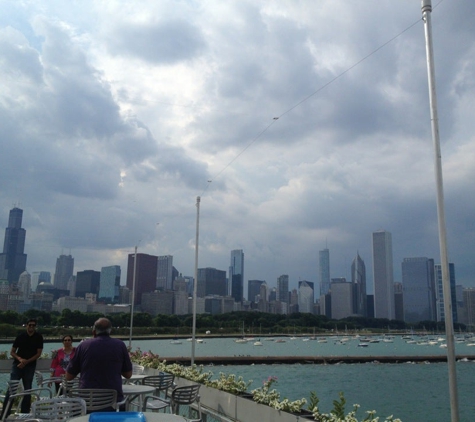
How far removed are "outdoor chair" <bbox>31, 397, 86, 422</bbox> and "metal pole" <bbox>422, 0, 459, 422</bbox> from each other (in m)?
3.97

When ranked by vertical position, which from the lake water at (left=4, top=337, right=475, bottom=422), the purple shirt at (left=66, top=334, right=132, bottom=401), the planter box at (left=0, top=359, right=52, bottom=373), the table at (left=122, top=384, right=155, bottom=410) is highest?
the purple shirt at (left=66, top=334, right=132, bottom=401)

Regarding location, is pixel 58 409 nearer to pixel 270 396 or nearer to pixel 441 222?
pixel 270 396

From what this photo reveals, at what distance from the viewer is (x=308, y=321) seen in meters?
172

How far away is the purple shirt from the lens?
5789 mm

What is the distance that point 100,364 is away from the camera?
19.0 ft

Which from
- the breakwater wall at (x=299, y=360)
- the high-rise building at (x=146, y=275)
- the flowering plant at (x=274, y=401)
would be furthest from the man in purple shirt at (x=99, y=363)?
the high-rise building at (x=146, y=275)

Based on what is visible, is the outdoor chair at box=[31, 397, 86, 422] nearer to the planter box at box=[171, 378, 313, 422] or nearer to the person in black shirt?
the planter box at box=[171, 378, 313, 422]

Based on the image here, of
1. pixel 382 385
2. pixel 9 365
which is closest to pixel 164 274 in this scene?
pixel 382 385

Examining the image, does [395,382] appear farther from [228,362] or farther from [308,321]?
[308,321]

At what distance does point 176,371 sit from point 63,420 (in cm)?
739

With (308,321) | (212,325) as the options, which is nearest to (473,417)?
(212,325)

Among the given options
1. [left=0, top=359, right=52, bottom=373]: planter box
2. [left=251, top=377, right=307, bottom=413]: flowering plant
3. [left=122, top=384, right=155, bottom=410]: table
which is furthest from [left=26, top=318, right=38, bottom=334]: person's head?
[left=0, top=359, right=52, bottom=373]: planter box

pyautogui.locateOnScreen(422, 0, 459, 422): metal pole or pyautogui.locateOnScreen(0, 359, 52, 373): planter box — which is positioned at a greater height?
pyautogui.locateOnScreen(422, 0, 459, 422): metal pole

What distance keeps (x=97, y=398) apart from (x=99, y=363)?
0.36m
